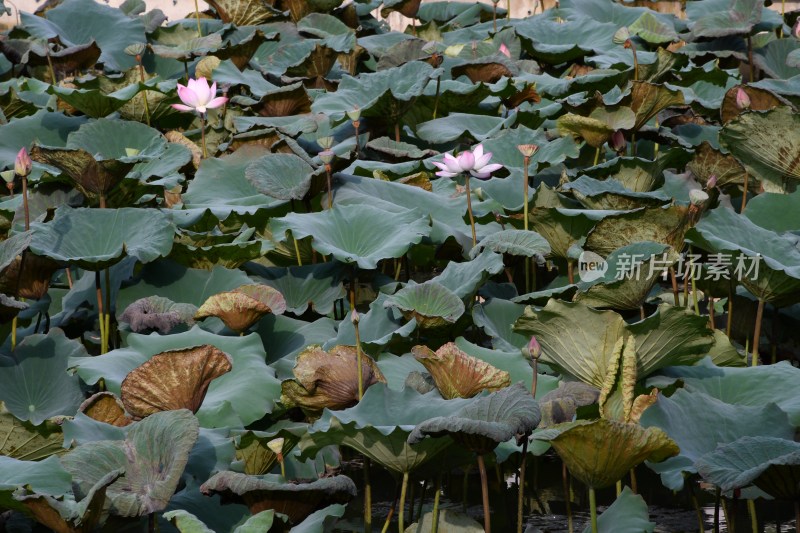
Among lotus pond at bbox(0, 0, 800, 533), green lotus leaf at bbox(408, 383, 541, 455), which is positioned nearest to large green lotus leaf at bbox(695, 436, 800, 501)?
lotus pond at bbox(0, 0, 800, 533)

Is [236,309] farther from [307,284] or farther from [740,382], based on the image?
[740,382]

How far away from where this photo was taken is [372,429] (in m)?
2.19

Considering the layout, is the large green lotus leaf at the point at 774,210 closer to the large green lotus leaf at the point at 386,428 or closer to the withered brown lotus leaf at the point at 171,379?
the large green lotus leaf at the point at 386,428

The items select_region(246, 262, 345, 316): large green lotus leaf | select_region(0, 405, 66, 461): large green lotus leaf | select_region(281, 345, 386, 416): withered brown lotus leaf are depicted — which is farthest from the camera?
select_region(246, 262, 345, 316): large green lotus leaf

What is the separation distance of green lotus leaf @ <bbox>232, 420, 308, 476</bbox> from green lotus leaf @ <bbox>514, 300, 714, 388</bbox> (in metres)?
0.62

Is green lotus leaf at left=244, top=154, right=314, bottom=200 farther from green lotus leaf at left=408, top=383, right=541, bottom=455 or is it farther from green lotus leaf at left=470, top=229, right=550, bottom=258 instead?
green lotus leaf at left=408, top=383, right=541, bottom=455

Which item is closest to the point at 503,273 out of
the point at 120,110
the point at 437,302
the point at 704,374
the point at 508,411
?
the point at 437,302

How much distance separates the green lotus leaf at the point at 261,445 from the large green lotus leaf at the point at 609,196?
1389 millimetres

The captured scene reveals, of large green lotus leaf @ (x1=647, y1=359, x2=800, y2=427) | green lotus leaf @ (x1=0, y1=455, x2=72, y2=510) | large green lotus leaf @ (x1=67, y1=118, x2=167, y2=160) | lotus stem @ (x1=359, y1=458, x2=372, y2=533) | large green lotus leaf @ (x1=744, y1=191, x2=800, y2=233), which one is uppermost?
large green lotus leaf @ (x1=67, y1=118, x2=167, y2=160)

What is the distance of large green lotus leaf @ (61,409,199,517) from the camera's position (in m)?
2.12

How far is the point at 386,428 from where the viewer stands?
86.9 inches

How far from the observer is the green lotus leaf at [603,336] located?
2529 mm

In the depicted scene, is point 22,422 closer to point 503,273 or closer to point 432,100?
point 503,273

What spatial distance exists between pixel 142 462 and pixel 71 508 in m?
0.21
